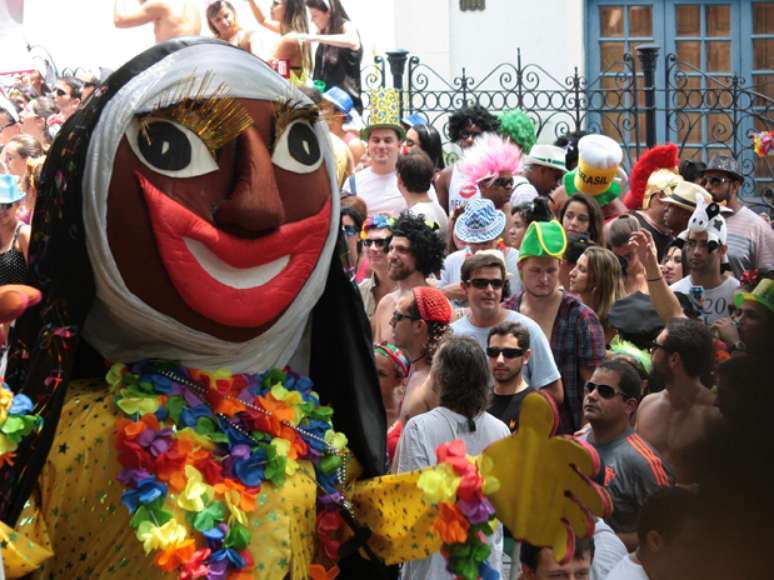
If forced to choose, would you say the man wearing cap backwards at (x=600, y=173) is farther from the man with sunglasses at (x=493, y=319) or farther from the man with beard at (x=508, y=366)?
the man with beard at (x=508, y=366)

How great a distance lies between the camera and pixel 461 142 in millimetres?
8734

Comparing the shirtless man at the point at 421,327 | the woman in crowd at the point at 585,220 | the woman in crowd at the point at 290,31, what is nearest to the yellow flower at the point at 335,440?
the shirtless man at the point at 421,327

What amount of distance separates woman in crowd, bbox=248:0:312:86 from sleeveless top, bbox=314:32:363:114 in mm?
512

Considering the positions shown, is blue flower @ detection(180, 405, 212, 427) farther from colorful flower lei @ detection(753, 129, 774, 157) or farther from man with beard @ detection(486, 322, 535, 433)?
colorful flower lei @ detection(753, 129, 774, 157)

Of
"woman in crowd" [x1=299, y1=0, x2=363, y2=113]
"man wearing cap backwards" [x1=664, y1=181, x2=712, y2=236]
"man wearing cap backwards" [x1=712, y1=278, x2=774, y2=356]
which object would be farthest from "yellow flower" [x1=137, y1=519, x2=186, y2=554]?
"woman in crowd" [x1=299, y1=0, x2=363, y2=113]

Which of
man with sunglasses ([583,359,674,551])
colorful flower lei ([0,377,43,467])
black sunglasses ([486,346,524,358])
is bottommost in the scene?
man with sunglasses ([583,359,674,551])

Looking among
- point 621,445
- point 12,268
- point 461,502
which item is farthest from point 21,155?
point 461,502

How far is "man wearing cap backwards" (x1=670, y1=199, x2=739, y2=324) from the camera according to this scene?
6.04 meters

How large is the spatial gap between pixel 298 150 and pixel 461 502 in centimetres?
91

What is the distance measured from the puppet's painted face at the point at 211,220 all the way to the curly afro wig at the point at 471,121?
5.72 metres

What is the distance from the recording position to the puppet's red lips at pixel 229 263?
9.70 feet

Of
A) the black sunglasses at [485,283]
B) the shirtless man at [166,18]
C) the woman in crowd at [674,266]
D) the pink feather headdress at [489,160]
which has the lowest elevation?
the woman in crowd at [674,266]

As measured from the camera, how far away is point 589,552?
12.4 feet

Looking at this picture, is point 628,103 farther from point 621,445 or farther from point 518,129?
point 621,445
